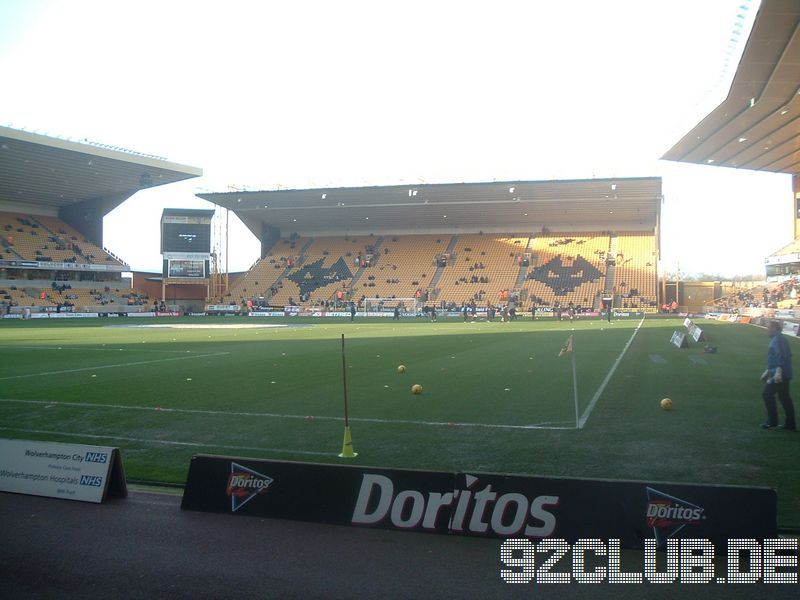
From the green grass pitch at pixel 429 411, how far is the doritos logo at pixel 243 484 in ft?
5.22

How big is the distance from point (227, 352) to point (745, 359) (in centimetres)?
1746

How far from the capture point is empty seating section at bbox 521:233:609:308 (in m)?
65.6

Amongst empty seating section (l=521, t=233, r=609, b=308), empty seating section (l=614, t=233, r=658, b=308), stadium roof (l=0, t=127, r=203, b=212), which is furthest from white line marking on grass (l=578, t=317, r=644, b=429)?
stadium roof (l=0, t=127, r=203, b=212)

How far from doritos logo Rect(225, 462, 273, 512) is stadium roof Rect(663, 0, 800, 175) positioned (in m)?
23.7

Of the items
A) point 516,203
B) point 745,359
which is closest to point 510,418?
point 745,359

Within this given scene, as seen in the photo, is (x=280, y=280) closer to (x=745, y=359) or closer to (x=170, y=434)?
(x=745, y=359)

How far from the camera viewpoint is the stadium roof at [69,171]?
53344 millimetres

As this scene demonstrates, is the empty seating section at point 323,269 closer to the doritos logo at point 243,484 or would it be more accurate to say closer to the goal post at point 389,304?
the goal post at point 389,304

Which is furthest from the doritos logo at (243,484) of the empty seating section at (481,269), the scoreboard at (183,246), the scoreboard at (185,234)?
the scoreboard at (185,234)

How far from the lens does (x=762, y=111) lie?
36438mm

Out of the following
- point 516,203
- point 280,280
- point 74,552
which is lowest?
point 74,552

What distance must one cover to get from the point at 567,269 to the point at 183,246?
→ 125ft

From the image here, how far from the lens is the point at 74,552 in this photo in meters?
6.11

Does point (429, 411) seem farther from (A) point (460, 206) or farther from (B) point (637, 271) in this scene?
(A) point (460, 206)
